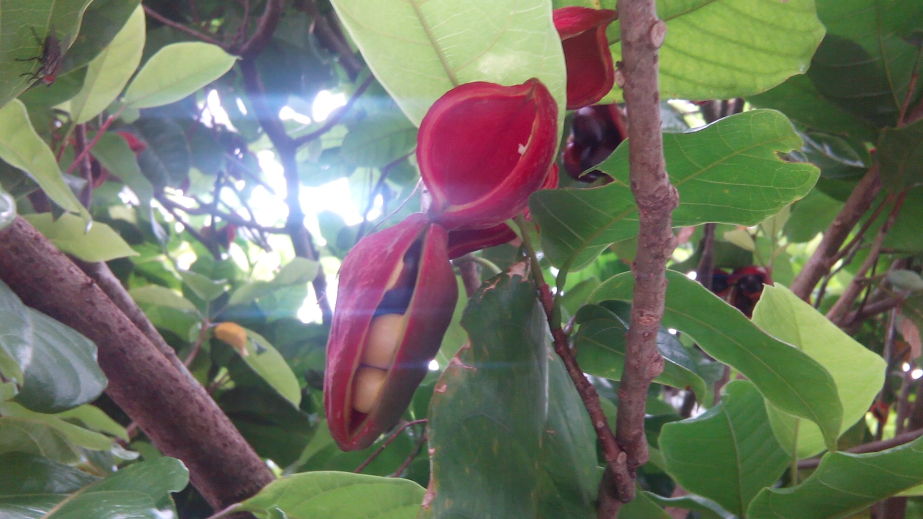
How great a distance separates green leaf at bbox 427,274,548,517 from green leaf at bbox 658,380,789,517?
0.25 meters

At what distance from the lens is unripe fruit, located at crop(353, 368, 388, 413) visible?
458 millimetres

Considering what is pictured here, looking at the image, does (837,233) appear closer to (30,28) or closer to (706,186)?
(706,186)

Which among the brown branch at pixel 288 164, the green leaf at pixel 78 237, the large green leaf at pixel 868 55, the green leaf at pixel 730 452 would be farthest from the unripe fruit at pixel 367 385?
the brown branch at pixel 288 164

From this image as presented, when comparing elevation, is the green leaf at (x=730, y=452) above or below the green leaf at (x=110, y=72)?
below

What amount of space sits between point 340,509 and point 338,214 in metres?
1.10

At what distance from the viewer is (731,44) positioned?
1.95 ft

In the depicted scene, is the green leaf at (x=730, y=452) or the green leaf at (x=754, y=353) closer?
the green leaf at (x=754, y=353)

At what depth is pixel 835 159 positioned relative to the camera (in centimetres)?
95

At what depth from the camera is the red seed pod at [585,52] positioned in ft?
1.64

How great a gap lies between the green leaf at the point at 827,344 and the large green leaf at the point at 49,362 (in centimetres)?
53

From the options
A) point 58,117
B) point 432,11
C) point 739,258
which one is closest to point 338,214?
point 58,117

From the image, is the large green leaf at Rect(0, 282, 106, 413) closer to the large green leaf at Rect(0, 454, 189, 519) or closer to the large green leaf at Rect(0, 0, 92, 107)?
the large green leaf at Rect(0, 454, 189, 519)

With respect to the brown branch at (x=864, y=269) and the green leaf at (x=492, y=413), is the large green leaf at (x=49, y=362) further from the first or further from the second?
the brown branch at (x=864, y=269)

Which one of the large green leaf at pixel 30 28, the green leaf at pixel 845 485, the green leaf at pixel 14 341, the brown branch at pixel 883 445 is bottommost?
the brown branch at pixel 883 445
